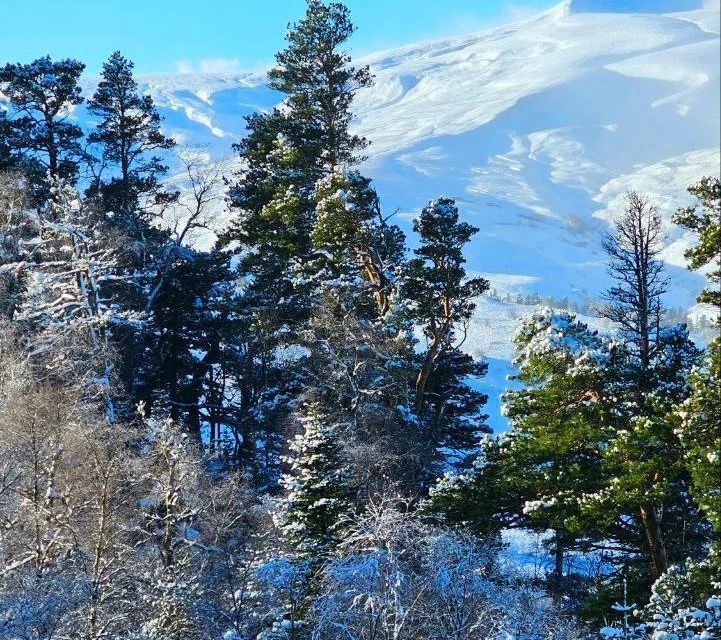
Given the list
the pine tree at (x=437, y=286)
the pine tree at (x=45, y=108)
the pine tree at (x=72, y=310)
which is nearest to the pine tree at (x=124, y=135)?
the pine tree at (x=45, y=108)

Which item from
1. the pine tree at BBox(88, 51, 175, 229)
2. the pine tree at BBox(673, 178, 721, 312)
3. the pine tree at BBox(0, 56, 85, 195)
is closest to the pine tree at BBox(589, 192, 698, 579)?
the pine tree at BBox(673, 178, 721, 312)

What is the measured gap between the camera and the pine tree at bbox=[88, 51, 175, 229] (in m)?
31.0

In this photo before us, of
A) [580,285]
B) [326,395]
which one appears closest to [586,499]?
[326,395]

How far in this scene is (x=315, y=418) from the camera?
17078mm

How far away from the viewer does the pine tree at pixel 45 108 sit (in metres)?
29.8

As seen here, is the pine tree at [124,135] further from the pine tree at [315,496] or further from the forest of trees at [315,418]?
the pine tree at [315,496]

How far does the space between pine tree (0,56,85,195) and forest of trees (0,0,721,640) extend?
112 millimetres

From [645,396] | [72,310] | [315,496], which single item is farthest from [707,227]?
[72,310]

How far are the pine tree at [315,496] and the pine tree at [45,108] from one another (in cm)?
1840

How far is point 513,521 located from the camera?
57.4 feet

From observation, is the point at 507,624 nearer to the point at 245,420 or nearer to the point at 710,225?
the point at 710,225

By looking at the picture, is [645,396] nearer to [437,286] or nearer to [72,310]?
[437,286]

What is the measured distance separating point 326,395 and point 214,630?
1030 cm

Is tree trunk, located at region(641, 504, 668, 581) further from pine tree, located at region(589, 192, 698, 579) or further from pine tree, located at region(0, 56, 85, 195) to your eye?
pine tree, located at region(0, 56, 85, 195)
